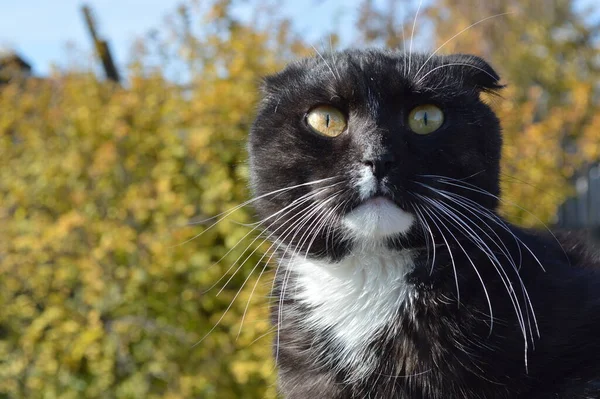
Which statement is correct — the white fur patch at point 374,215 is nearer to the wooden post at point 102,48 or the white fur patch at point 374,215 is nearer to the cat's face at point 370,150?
the cat's face at point 370,150

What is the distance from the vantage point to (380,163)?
1.17m

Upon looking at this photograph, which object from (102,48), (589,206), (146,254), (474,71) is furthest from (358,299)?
(589,206)

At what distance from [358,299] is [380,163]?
13.1 inches

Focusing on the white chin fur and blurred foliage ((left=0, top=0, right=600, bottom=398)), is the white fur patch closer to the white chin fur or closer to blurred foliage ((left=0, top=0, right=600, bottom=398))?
the white chin fur

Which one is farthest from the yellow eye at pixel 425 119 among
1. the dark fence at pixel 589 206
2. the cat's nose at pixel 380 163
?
the dark fence at pixel 589 206

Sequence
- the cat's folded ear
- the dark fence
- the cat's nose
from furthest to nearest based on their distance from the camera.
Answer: the dark fence
the cat's folded ear
the cat's nose

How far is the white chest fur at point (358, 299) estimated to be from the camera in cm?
129

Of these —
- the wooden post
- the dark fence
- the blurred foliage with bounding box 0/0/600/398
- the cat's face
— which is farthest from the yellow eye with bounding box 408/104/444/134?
the dark fence

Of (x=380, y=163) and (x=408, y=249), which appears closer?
(x=380, y=163)

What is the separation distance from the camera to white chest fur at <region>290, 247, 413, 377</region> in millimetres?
1293

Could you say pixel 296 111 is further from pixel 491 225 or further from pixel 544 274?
pixel 544 274

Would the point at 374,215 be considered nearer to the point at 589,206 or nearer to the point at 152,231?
the point at 152,231

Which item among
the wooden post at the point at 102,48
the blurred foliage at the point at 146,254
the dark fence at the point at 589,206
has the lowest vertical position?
the dark fence at the point at 589,206

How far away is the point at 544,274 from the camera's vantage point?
1.32 meters
